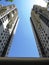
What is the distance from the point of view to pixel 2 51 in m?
41.6

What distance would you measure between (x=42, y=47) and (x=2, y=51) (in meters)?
11.2

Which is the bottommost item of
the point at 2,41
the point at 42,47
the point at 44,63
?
the point at 42,47

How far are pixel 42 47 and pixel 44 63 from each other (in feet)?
147

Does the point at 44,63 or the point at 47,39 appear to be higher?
the point at 44,63

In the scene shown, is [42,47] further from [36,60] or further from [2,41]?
[36,60]

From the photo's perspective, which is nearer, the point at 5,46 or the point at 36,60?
the point at 36,60

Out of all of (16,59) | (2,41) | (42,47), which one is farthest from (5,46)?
(16,59)

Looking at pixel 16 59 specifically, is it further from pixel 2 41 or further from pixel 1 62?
pixel 2 41

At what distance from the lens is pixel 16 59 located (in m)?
1.61

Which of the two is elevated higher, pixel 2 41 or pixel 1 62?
pixel 1 62

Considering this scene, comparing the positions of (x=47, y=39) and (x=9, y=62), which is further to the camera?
(x=47, y=39)

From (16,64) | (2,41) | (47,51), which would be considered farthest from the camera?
(2,41)

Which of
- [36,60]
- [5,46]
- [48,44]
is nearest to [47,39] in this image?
[48,44]

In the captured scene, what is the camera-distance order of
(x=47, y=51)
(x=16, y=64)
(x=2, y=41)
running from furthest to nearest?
(x=2, y=41)
(x=47, y=51)
(x=16, y=64)
